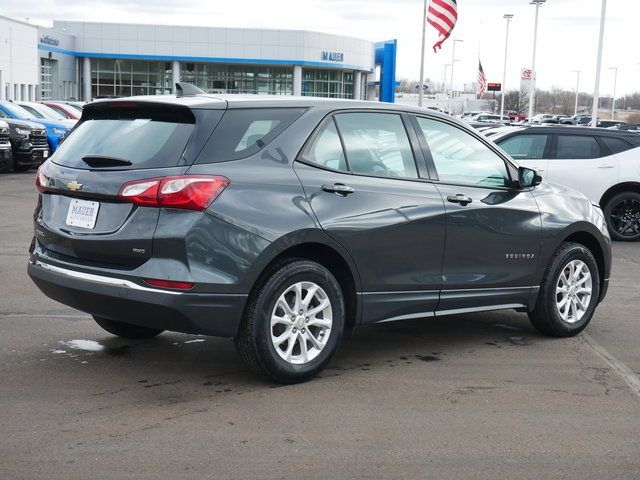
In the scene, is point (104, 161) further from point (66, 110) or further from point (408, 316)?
point (66, 110)

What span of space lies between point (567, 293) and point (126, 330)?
11.0 feet

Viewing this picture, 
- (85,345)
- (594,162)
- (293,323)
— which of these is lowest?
(85,345)

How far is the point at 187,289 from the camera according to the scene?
4.93 m

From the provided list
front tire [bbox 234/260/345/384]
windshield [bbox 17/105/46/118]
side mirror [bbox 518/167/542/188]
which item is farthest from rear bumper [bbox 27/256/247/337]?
windshield [bbox 17/105/46/118]

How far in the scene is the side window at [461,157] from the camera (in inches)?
244

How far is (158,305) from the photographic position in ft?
16.2

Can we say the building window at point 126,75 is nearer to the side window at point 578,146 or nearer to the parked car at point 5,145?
the parked car at point 5,145

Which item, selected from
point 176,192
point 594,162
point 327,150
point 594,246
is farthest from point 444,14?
point 176,192

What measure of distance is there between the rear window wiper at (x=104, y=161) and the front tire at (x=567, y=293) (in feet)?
11.0

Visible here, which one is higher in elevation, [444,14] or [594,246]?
[444,14]

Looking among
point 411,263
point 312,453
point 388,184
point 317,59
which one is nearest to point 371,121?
point 388,184

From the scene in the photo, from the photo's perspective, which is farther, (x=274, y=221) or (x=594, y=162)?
(x=594, y=162)

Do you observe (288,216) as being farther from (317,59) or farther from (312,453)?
(317,59)

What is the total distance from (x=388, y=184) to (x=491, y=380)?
4.65ft
